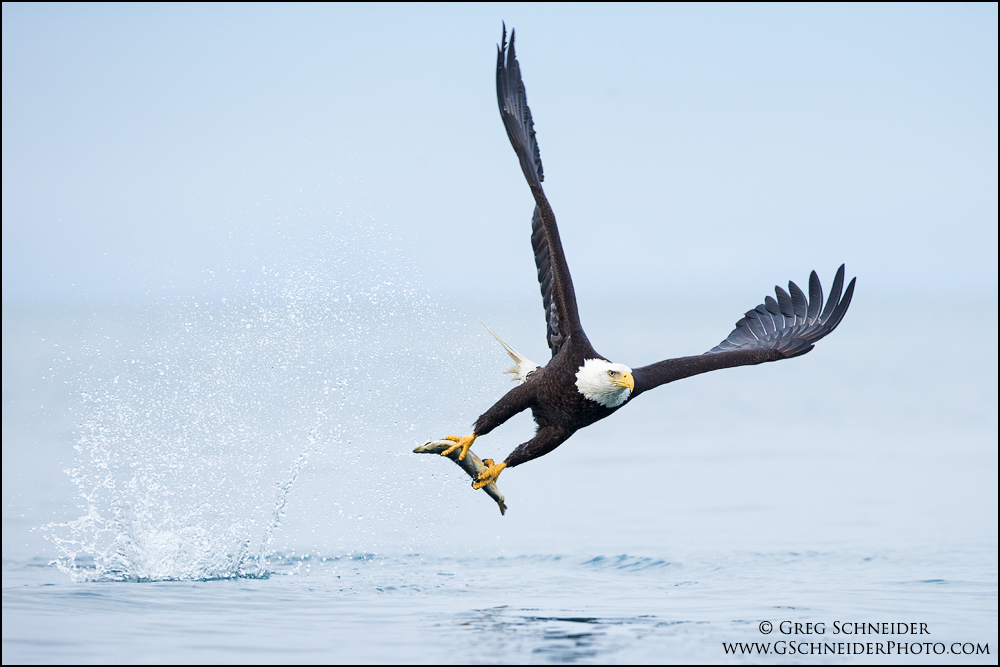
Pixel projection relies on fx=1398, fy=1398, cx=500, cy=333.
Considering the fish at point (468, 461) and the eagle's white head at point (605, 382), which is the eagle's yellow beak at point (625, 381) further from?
the fish at point (468, 461)

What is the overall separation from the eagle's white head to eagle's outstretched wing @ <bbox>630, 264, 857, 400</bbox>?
1.39 meters

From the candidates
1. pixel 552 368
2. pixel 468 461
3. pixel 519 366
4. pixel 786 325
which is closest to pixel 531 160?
pixel 552 368

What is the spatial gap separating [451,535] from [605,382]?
3626 mm

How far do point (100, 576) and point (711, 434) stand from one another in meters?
12.5

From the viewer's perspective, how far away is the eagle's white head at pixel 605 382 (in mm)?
9164

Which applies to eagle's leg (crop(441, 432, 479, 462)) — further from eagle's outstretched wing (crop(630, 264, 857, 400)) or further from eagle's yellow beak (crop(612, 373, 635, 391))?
eagle's outstretched wing (crop(630, 264, 857, 400))

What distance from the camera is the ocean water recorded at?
8719 millimetres

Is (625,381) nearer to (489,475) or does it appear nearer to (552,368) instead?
(552,368)

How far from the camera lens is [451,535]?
1232 centimetres

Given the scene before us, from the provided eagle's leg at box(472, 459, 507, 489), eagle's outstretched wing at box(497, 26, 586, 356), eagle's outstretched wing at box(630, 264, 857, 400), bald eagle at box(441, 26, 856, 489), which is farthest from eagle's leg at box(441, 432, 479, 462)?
eagle's outstretched wing at box(630, 264, 857, 400)

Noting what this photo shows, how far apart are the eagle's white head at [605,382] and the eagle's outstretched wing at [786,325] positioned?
4.58ft

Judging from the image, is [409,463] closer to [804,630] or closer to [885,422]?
[804,630]

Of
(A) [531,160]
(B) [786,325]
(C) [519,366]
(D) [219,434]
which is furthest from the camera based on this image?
(D) [219,434]

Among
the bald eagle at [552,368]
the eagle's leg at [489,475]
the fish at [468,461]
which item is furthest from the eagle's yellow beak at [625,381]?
the fish at [468,461]
